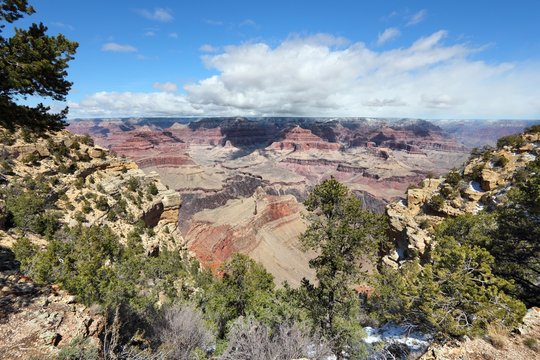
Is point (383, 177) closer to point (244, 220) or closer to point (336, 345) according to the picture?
point (244, 220)

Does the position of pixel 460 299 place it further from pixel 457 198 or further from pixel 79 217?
pixel 79 217

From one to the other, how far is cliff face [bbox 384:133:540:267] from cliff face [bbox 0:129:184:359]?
27.3 m

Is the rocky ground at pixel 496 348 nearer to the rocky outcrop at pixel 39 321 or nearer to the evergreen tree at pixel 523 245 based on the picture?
the evergreen tree at pixel 523 245

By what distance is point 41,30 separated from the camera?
1019cm

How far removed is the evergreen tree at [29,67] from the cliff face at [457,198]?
1148 inches

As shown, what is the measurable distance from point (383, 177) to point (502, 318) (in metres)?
200

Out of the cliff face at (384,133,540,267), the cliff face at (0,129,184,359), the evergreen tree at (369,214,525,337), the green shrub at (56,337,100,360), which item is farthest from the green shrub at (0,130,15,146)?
the cliff face at (384,133,540,267)

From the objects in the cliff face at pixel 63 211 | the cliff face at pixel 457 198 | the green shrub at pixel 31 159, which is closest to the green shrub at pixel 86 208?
the cliff face at pixel 63 211

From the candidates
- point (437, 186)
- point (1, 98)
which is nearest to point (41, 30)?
point (1, 98)

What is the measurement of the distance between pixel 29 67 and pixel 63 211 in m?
23.1

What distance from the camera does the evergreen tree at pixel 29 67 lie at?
9.41 m

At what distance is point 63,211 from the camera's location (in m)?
27.7

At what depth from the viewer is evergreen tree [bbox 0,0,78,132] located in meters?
9.41

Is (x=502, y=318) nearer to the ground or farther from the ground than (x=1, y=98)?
nearer to the ground
